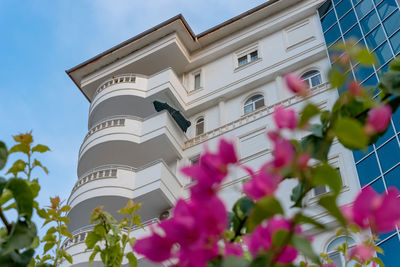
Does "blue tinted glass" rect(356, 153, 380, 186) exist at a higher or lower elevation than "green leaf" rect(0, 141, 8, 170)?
higher

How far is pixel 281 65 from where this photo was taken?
18.7m

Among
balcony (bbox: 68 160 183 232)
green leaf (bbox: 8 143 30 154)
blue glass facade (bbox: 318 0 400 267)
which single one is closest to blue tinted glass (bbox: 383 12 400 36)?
blue glass facade (bbox: 318 0 400 267)

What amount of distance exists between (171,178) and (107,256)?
47.3 ft

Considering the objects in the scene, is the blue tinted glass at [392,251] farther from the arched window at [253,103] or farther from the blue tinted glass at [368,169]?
the arched window at [253,103]

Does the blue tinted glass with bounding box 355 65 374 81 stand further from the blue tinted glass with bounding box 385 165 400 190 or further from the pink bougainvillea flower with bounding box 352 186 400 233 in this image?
the pink bougainvillea flower with bounding box 352 186 400 233

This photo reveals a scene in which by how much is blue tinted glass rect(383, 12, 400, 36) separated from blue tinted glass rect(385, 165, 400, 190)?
15.0 feet

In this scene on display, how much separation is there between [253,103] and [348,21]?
4.11 metres

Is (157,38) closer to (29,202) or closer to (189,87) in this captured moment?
(189,87)

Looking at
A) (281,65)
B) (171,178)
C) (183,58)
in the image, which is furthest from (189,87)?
(171,178)

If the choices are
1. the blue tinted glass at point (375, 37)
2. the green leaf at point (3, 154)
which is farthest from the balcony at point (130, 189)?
the green leaf at point (3, 154)

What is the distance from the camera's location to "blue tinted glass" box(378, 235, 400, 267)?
10586 millimetres

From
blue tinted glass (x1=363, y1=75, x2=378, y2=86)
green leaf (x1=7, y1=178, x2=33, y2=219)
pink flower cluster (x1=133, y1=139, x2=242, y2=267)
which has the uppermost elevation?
blue tinted glass (x1=363, y1=75, x2=378, y2=86)

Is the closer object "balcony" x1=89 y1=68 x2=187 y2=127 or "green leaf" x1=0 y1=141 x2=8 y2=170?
"green leaf" x1=0 y1=141 x2=8 y2=170

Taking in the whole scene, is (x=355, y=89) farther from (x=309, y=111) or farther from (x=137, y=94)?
(x=137, y=94)
